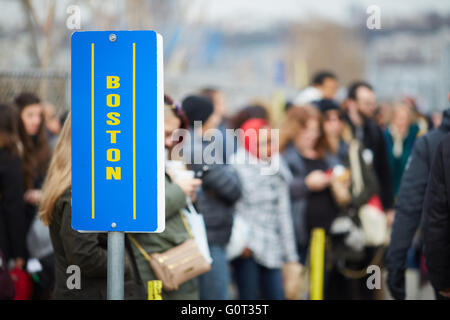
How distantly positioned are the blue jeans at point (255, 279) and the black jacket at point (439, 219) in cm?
276

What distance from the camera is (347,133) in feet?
27.5

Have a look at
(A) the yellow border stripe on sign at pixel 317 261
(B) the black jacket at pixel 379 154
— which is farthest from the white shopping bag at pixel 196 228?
(B) the black jacket at pixel 379 154

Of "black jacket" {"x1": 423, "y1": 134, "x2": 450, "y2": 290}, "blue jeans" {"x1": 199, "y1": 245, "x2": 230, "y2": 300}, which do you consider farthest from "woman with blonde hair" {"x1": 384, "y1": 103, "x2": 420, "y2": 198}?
"black jacket" {"x1": 423, "y1": 134, "x2": 450, "y2": 290}

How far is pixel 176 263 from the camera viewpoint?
450cm

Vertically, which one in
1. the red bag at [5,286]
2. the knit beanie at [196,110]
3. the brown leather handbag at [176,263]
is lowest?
the red bag at [5,286]

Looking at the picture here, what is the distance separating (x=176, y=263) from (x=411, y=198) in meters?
1.56

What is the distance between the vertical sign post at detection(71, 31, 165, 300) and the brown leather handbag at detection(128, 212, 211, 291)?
1.48m

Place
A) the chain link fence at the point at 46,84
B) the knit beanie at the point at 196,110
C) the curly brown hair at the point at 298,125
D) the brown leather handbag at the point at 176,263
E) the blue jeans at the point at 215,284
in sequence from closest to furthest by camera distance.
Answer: the brown leather handbag at the point at 176,263 → the blue jeans at the point at 215,284 → the knit beanie at the point at 196,110 → the curly brown hair at the point at 298,125 → the chain link fence at the point at 46,84

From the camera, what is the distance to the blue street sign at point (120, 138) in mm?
2947

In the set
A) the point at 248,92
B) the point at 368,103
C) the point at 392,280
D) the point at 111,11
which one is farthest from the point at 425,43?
the point at 392,280

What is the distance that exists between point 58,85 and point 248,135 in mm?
4584

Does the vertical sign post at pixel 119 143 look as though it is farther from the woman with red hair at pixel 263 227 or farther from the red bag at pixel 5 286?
the woman with red hair at pixel 263 227

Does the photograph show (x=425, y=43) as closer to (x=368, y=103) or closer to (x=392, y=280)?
(x=368, y=103)

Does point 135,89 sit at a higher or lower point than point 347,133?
lower
